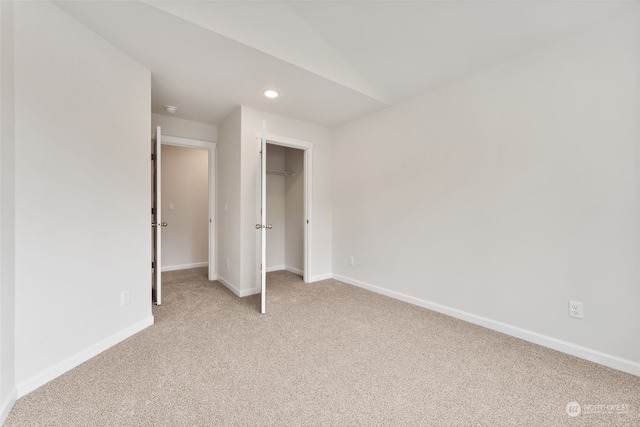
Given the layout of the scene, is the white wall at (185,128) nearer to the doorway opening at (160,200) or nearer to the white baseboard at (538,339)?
the doorway opening at (160,200)

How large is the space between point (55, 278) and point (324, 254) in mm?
3100

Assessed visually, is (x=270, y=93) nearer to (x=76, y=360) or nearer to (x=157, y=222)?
(x=157, y=222)

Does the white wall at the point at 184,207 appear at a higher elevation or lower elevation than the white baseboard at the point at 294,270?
higher

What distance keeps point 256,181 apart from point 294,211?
1.41 m

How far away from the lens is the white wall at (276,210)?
193 inches

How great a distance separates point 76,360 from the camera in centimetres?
190

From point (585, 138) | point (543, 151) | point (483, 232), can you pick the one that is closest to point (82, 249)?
point (483, 232)

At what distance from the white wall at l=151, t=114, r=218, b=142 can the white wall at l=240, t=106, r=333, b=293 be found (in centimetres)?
95

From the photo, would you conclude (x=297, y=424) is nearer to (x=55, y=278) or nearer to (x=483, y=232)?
(x=55, y=278)

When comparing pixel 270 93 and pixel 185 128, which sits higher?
pixel 270 93

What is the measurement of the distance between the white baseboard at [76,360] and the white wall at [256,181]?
1.26m

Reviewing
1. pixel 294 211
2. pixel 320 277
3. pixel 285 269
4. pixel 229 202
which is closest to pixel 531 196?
pixel 320 277

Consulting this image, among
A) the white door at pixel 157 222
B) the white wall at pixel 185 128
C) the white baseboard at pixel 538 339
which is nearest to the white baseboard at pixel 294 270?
the white baseboard at pixel 538 339

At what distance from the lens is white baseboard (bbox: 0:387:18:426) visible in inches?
54.7
